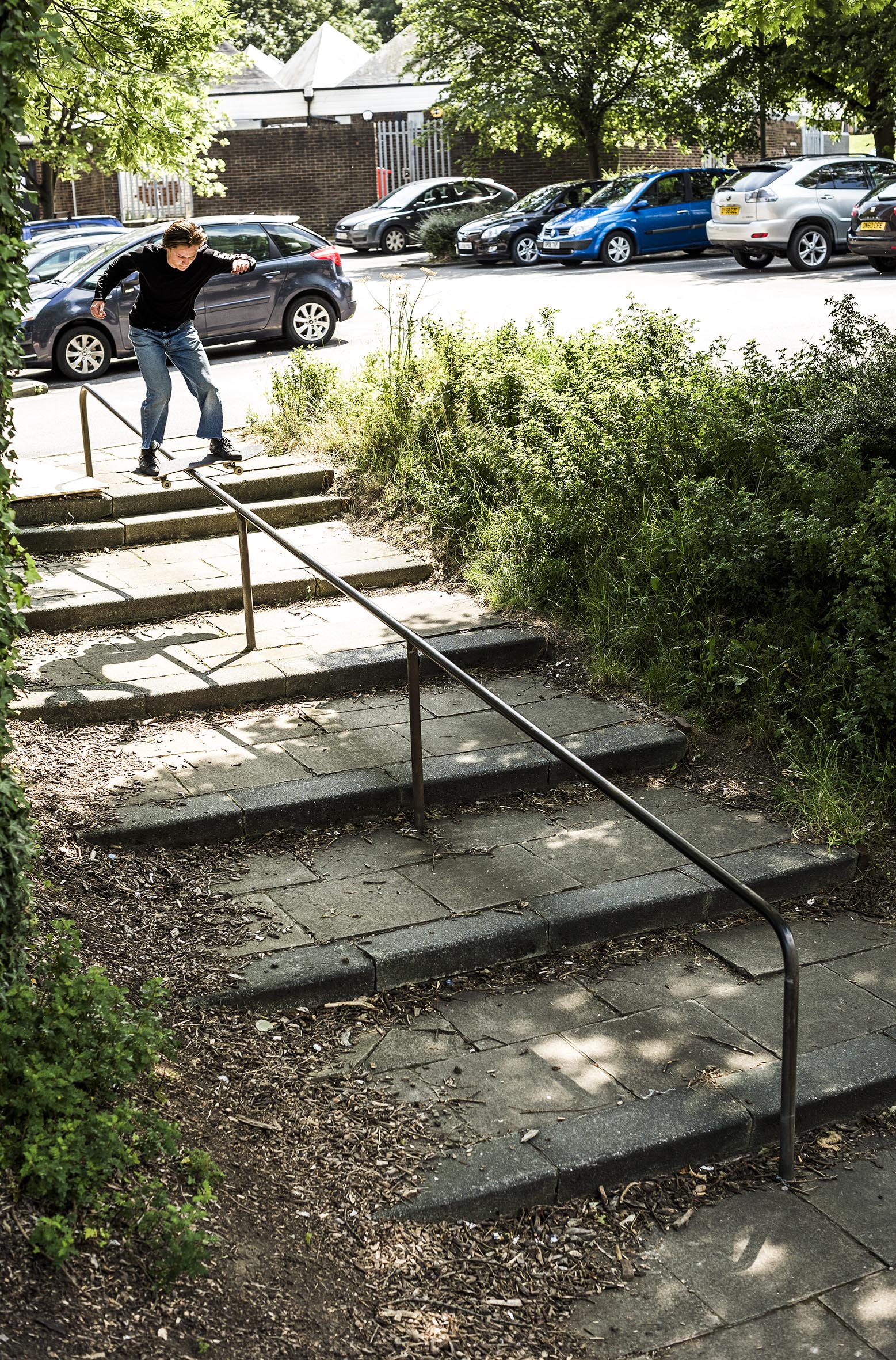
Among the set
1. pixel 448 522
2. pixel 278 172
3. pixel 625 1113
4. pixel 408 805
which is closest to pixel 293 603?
pixel 448 522

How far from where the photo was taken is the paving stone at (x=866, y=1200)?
12.0 feet

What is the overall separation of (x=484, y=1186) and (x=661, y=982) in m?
1.27

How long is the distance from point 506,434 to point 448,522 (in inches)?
28.5

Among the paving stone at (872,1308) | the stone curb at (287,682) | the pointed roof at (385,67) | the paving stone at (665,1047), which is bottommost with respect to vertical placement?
the paving stone at (872,1308)

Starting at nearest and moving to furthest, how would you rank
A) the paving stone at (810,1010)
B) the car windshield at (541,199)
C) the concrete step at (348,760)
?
the paving stone at (810,1010) → the concrete step at (348,760) → the car windshield at (541,199)

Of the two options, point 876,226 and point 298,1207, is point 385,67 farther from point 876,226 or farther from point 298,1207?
point 298,1207

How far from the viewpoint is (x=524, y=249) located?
1038 inches

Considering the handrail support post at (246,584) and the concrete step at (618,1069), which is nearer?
the concrete step at (618,1069)

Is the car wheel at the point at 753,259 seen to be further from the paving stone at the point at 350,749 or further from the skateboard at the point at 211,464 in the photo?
the paving stone at the point at 350,749

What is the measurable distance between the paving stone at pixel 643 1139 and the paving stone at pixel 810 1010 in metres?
0.42

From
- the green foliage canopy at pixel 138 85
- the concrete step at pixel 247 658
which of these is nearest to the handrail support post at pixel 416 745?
the concrete step at pixel 247 658

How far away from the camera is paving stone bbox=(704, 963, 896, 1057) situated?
439 centimetres

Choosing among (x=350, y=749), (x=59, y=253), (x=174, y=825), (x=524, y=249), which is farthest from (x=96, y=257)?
(x=524, y=249)

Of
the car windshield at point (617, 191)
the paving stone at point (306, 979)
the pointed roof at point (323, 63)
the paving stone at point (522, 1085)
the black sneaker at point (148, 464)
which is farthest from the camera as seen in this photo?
the pointed roof at point (323, 63)
